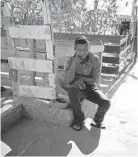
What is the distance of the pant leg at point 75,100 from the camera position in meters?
4.03

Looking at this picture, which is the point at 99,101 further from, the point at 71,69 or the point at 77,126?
the point at 71,69

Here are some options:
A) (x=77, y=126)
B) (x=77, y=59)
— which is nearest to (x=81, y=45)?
(x=77, y=59)

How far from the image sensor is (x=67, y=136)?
400 centimetres

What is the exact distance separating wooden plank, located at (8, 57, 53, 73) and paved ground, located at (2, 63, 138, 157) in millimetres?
965

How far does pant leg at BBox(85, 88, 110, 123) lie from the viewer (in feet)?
13.5

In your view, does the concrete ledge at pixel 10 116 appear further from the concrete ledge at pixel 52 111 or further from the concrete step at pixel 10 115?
the concrete ledge at pixel 52 111

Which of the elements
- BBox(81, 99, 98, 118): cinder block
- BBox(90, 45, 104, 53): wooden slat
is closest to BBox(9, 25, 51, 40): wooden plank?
BBox(81, 99, 98, 118): cinder block

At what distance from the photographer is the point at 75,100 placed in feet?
13.3

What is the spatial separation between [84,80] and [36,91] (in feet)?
3.25

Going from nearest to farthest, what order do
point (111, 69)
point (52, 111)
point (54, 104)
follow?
point (52, 111) → point (54, 104) → point (111, 69)

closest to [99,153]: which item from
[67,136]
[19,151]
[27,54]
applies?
[67,136]

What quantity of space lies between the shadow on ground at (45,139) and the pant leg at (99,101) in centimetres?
24

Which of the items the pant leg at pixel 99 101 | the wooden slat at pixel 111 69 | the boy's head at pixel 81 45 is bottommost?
the pant leg at pixel 99 101

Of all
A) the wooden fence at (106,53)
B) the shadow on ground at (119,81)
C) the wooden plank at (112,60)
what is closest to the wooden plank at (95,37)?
the wooden fence at (106,53)
